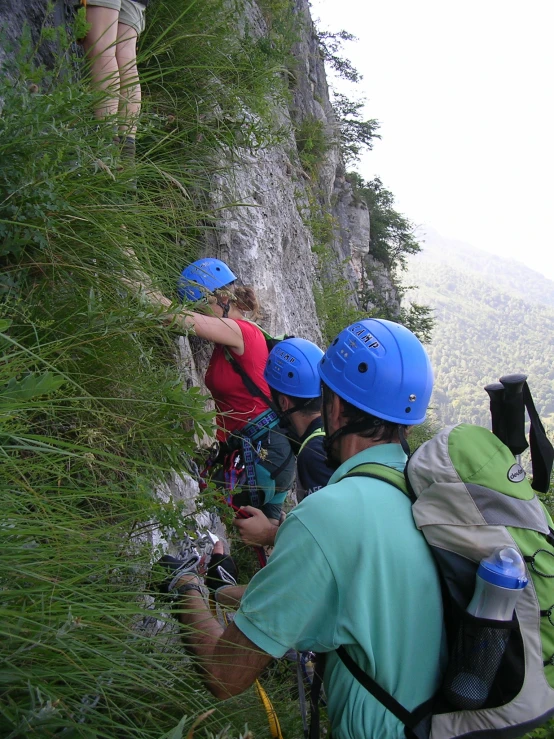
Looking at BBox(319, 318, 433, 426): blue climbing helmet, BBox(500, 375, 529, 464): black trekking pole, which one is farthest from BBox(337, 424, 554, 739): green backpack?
BBox(319, 318, 433, 426): blue climbing helmet

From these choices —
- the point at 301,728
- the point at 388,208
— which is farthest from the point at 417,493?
the point at 388,208

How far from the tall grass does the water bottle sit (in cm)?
66

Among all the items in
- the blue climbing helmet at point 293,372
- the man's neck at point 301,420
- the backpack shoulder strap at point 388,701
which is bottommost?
the man's neck at point 301,420

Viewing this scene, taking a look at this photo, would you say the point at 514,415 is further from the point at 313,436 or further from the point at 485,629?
the point at 313,436

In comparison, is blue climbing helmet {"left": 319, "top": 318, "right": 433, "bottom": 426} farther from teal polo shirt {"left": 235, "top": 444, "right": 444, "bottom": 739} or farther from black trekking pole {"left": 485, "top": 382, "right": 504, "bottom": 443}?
teal polo shirt {"left": 235, "top": 444, "right": 444, "bottom": 739}

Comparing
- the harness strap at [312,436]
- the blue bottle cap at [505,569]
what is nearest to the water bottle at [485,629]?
the blue bottle cap at [505,569]

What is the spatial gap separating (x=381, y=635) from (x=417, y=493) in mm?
415

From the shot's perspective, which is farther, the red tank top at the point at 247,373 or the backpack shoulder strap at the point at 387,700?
the red tank top at the point at 247,373

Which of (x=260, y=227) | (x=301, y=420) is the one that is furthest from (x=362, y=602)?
(x=260, y=227)

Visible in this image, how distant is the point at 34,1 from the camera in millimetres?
3381

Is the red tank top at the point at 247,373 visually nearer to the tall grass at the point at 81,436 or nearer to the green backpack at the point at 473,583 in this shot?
the tall grass at the point at 81,436

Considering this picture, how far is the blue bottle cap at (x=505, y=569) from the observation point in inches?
55.1

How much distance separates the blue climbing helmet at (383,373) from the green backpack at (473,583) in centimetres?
48

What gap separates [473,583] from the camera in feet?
4.99
